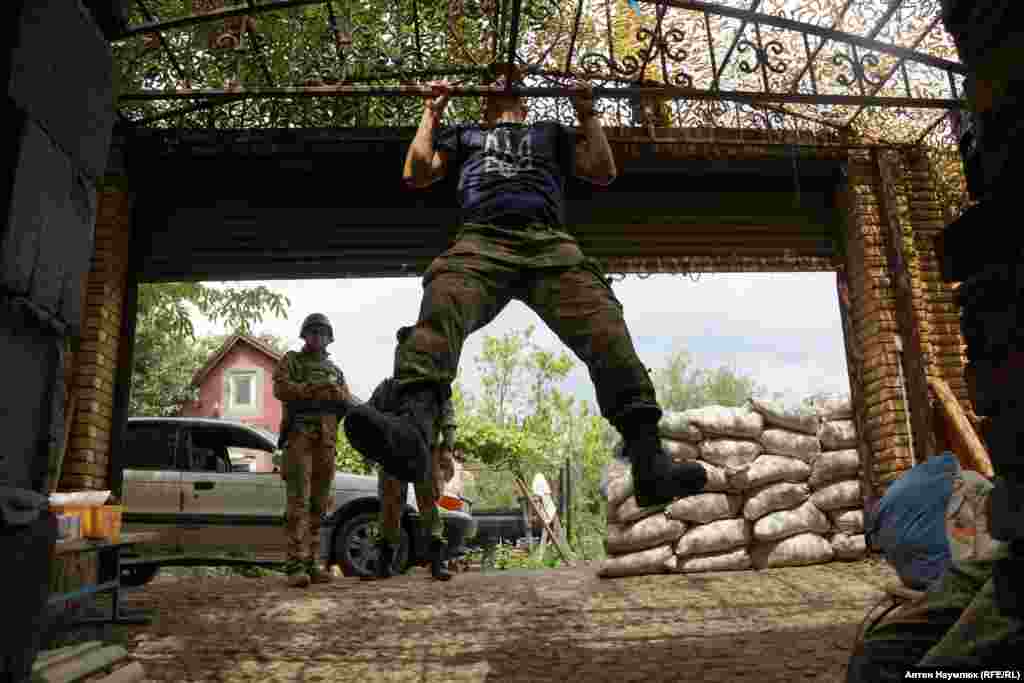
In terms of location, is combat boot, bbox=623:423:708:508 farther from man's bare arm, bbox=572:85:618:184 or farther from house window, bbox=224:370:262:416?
house window, bbox=224:370:262:416

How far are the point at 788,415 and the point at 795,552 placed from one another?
120cm

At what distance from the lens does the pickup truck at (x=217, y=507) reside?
20.1ft

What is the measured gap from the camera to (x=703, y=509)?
19.4 ft

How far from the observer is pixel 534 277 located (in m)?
2.41

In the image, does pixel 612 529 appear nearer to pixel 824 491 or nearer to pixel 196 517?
pixel 824 491

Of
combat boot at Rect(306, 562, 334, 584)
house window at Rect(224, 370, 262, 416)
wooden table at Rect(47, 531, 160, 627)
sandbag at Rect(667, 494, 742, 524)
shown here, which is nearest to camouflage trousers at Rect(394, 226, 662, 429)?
wooden table at Rect(47, 531, 160, 627)

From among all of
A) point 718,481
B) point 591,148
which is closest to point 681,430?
point 718,481

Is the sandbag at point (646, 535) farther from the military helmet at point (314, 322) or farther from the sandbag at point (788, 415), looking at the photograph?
the military helmet at point (314, 322)

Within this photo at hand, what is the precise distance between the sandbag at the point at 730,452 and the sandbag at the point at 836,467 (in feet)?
1.69

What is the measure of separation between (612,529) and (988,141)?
16.0 feet

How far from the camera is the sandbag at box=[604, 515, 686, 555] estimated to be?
19.0ft

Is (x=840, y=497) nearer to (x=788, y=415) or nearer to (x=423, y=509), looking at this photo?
(x=788, y=415)

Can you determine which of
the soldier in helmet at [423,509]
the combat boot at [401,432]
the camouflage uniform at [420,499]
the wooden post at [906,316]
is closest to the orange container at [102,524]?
the soldier in helmet at [423,509]

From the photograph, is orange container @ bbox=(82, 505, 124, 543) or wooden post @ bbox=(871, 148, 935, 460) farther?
wooden post @ bbox=(871, 148, 935, 460)
